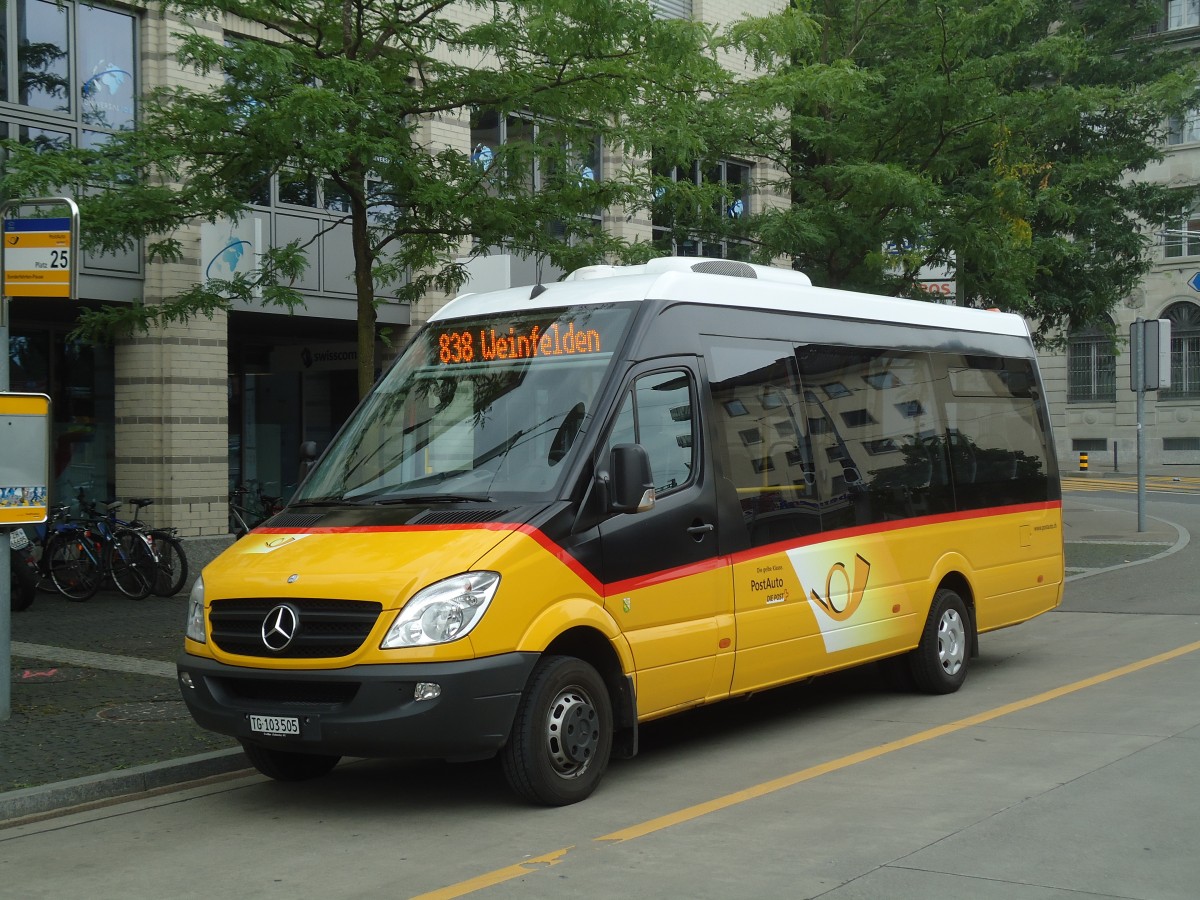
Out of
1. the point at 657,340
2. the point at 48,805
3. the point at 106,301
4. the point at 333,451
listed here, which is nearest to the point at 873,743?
the point at 657,340

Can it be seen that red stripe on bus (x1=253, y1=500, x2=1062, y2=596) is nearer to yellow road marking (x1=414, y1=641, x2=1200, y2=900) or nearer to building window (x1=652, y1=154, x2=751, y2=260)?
yellow road marking (x1=414, y1=641, x2=1200, y2=900)

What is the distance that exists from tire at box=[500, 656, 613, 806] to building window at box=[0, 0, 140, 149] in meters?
11.6

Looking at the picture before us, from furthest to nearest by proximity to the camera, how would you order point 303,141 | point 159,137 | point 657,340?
1. point 159,137
2. point 303,141
3. point 657,340

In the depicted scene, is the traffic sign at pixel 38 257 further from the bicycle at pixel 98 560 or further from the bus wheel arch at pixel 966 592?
the bicycle at pixel 98 560

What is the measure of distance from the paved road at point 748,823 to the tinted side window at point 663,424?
5.30 ft

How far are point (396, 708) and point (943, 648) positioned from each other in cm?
497

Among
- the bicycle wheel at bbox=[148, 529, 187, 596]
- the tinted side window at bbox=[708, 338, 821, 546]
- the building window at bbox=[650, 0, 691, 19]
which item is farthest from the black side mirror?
the building window at bbox=[650, 0, 691, 19]

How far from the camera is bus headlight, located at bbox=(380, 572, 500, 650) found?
6.43 meters

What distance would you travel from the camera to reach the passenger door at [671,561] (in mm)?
7320

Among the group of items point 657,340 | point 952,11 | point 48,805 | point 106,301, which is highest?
point 952,11

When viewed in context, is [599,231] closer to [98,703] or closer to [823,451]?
[823,451]

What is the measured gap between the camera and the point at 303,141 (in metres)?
11.5

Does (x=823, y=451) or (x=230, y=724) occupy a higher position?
(x=823, y=451)

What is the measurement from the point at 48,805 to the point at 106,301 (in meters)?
11.6
